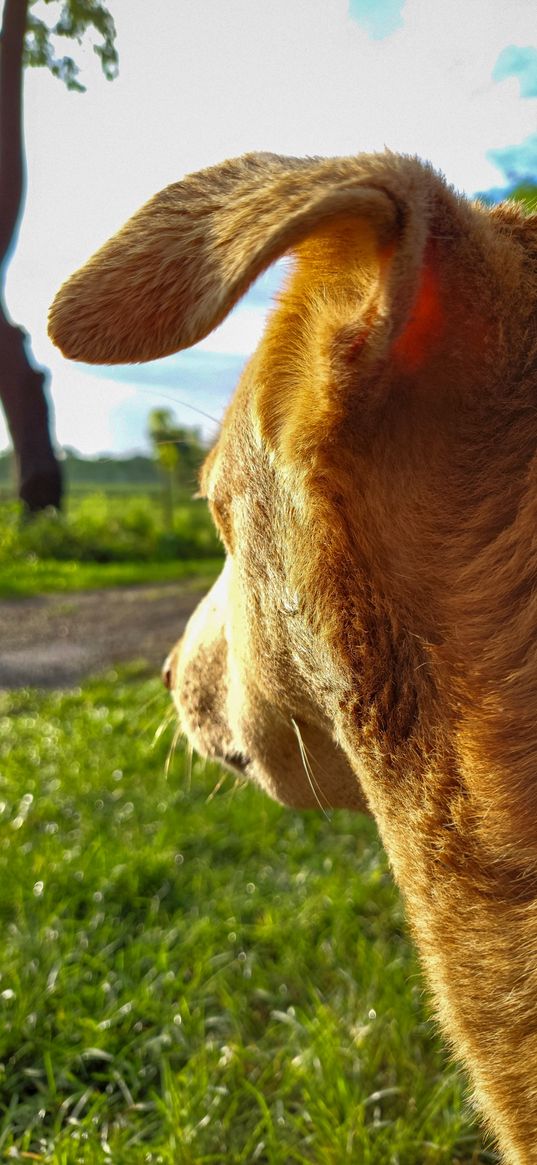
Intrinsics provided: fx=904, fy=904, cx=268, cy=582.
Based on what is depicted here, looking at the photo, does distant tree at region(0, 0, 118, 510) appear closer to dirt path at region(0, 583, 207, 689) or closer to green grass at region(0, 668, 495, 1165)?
dirt path at region(0, 583, 207, 689)

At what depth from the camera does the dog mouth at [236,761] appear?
1759 millimetres

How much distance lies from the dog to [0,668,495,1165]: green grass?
83cm

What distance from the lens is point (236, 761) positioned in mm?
1790

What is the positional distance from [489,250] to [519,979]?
84cm

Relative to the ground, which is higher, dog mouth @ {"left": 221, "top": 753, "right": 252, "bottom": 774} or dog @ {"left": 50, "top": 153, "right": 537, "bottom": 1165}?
dog @ {"left": 50, "top": 153, "right": 537, "bottom": 1165}

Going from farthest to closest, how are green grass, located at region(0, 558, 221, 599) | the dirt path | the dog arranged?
1. green grass, located at region(0, 558, 221, 599)
2. the dirt path
3. the dog

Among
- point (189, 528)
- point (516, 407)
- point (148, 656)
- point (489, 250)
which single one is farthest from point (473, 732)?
point (189, 528)

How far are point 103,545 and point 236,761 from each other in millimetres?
5780

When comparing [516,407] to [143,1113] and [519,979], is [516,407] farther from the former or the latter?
[143,1113]

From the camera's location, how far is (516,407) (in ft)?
3.43

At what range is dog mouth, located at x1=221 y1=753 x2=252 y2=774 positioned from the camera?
1.76m

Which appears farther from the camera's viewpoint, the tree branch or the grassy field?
the grassy field

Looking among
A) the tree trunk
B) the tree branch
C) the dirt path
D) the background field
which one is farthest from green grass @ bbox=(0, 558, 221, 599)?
the background field

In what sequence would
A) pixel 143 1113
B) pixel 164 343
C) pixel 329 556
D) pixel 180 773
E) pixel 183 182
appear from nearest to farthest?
pixel 164 343 < pixel 183 182 < pixel 329 556 < pixel 143 1113 < pixel 180 773
